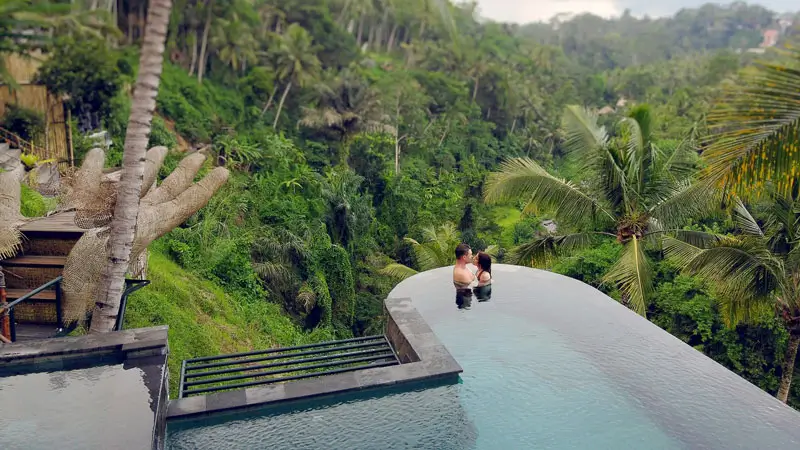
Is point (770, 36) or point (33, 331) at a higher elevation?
point (770, 36)

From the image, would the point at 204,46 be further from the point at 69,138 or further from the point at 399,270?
the point at 399,270

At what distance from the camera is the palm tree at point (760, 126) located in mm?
4645

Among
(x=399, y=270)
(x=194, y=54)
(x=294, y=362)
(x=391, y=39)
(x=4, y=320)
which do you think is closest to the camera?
(x=4, y=320)

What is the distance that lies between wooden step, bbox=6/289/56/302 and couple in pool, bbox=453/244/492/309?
5.15 m

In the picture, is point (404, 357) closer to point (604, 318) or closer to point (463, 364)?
point (463, 364)

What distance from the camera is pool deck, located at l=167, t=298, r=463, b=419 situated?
5598 millimetres

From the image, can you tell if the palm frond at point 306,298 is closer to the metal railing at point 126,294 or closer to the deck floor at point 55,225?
the metal railing at point 126,294

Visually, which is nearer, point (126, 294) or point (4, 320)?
point (4, 320)

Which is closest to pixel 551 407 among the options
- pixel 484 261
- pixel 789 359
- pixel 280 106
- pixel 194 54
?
pixel 484 261

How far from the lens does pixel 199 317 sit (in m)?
12.8

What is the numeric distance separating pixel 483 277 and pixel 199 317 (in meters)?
6.63

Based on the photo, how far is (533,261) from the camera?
39.2 feet

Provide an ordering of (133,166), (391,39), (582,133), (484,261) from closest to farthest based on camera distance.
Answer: (133,166) → (484,261) → (582,133) → (391,39)

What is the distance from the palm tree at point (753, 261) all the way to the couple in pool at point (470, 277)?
3.50 m
